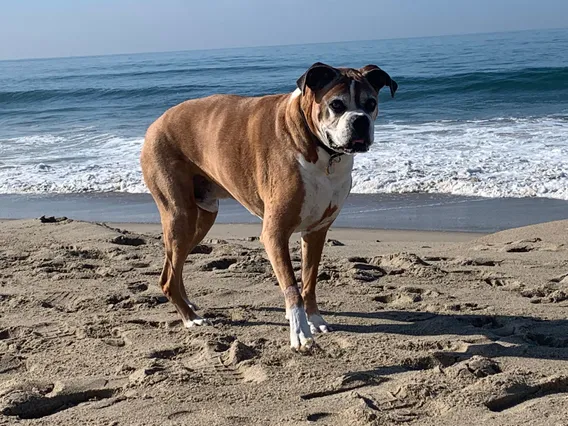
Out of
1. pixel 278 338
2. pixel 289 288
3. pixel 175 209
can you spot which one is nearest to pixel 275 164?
pixel 289 288

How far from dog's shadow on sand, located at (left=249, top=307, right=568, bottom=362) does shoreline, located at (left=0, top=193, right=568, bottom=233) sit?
10.9 feet

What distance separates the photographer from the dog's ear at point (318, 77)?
3979mm

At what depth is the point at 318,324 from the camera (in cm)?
455

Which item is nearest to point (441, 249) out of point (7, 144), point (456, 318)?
point (456, 318)

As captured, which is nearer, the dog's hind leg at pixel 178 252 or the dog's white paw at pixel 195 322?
the dog's white paw at pixel 195 322

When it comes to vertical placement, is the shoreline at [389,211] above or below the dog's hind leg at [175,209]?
below

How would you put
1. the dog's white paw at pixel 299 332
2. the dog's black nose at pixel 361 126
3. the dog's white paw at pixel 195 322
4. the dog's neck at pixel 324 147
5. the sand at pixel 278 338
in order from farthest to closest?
the dog's white paw at pixel 195 322 → the dog's neck at pixel 324 147 → the dog's white paw at pixel 299 332 → the dog's black nose at pixel 361 126 → the sand at pixel 278 338

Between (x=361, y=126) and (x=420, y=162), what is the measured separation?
7.31 meters

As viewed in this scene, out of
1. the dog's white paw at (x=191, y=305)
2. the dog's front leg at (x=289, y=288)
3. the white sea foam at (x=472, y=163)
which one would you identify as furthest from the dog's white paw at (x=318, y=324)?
the white sea foam at (x=472, y=163)

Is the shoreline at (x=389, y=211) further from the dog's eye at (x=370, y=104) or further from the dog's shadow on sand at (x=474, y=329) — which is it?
the dog's eye at (x=370, y=104)

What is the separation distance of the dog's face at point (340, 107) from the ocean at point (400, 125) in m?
5.66

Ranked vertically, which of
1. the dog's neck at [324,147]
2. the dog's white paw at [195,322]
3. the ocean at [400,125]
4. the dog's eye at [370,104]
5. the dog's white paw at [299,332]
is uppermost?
the dog's eye at [370,104]

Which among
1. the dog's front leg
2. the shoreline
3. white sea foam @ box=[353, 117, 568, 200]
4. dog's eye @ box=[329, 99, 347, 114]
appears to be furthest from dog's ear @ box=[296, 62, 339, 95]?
white sea foam @ box=[353, 117, 568, 200]

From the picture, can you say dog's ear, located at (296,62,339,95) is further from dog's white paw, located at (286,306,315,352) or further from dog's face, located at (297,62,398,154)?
dog's white paw, located at (286,306,315,352)
